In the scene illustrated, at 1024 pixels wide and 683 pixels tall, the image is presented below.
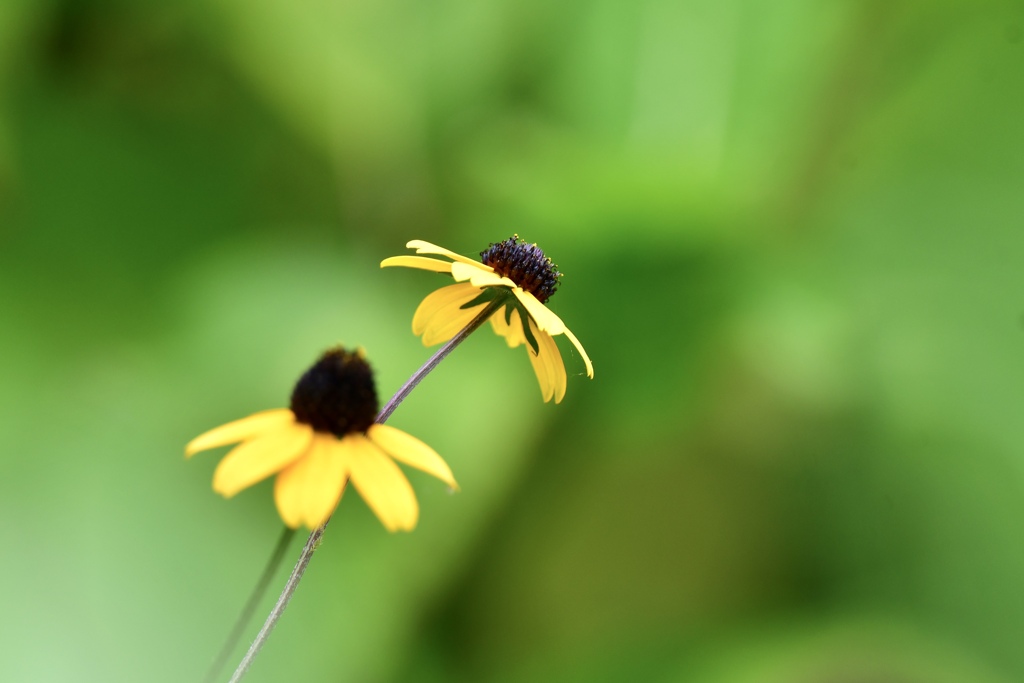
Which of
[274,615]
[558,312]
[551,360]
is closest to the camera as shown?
[274,615]

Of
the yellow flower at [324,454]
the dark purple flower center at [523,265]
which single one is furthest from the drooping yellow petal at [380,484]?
the dark purple flower center at [523,265]

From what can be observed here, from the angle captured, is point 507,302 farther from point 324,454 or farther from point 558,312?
point 558,312

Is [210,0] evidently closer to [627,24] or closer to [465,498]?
[627,24]

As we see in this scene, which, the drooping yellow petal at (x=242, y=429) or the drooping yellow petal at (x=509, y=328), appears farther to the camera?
the drooping yellow petal at (x=509, y=328)

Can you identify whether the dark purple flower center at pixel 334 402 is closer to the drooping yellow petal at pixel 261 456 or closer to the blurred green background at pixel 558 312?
the drooping yellow petal at pixel 261 456

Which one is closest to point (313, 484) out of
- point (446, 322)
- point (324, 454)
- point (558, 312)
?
point (324, 454)

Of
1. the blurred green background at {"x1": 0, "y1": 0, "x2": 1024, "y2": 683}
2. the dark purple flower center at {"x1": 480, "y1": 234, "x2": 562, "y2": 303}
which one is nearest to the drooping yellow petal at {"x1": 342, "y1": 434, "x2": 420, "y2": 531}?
the dark purple flower center at {"x1": 480, "y1": 234, "x2": 562, "y2": 303}
